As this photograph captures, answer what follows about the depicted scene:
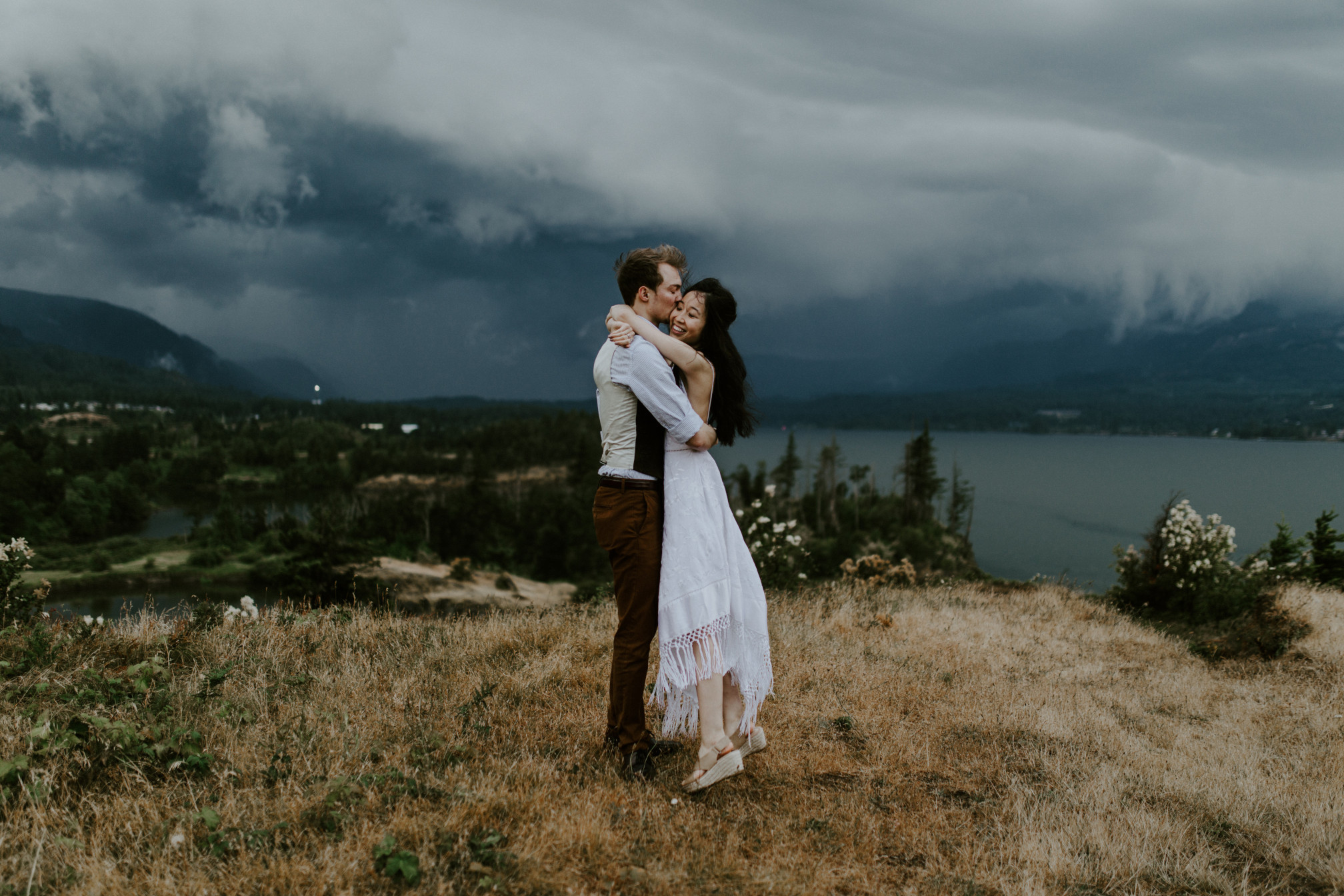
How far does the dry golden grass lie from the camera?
3012mm

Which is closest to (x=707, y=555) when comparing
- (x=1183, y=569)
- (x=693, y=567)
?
(x=693, y=567)

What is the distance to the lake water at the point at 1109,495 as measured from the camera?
8075cm

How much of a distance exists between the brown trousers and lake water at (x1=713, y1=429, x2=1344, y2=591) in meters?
44.0

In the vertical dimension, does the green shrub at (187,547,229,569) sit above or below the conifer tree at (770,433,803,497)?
below

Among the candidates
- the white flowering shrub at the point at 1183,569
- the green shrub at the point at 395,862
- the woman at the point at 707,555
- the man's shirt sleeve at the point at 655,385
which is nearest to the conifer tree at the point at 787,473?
the white flowering shrub at the point at 1183,569

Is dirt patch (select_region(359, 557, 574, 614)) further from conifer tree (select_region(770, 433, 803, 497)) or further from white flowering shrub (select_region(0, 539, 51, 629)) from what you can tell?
conifer tree (select_region(770, 433, 803, 497))

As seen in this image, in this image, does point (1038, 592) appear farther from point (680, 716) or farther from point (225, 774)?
point (225, 774)

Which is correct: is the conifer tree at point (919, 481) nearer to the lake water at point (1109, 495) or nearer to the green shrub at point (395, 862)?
the lake water at point (1109, 495)

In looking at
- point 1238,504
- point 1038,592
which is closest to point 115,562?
point 1038,592

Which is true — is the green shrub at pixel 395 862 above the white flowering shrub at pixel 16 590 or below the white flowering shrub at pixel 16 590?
below

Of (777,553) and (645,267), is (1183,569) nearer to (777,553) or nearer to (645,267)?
(777,553)

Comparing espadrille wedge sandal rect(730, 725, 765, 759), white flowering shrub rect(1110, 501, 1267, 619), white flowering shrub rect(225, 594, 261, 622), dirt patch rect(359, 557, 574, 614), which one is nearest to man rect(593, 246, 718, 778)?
espadrille wedge sandal rect(730, 725, 765, 759)

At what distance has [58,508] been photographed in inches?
3826

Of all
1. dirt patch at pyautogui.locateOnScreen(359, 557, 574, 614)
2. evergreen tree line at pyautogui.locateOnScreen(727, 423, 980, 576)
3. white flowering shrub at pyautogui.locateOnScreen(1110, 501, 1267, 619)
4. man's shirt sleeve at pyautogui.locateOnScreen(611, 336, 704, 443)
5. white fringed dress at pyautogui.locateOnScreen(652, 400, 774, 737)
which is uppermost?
man's shirt sleeve at pyautogui.locateOnScreen(611, 336, 704, 443)
